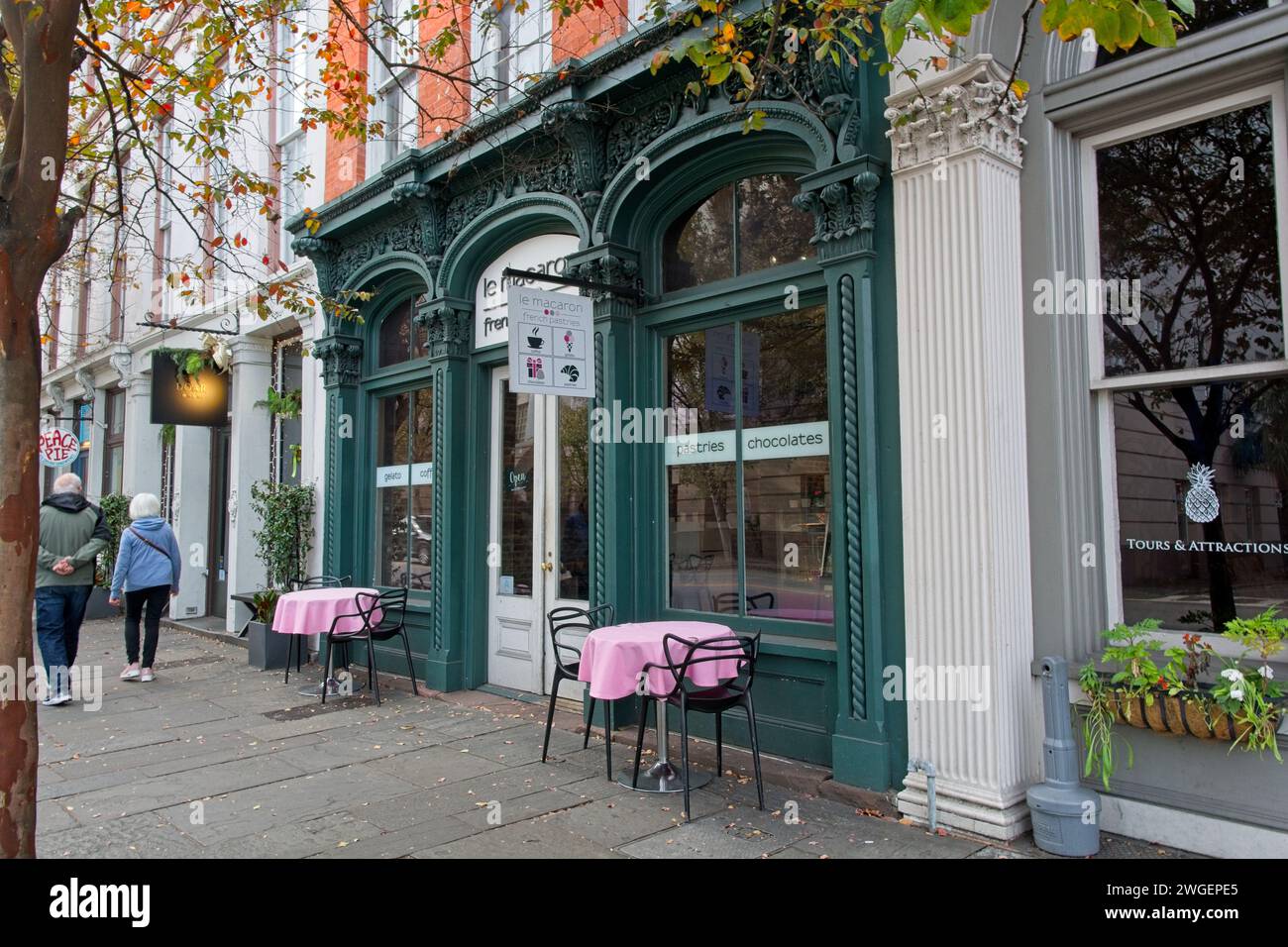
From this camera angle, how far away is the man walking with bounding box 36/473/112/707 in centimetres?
797

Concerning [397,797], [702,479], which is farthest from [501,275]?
[397,797]

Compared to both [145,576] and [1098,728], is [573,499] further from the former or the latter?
[145,576]

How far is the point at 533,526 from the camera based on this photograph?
797cm

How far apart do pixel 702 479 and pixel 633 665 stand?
1.78 metres

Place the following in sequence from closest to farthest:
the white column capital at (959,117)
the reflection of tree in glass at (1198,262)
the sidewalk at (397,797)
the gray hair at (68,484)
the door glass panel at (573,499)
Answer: the reflection of tree in glass at (1198,262) → the sidewalk at (397,797) → the white column capital at (959,117) → the door glass panel at (573,499) → the gray hair at (68,484)

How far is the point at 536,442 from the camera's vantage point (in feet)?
26.3

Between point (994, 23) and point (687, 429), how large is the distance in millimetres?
3239

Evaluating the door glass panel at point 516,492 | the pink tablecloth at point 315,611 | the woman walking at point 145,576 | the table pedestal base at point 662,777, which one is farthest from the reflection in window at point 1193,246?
the woman walking at point 145,576

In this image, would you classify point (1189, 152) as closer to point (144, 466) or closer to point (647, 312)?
point (647, 312)

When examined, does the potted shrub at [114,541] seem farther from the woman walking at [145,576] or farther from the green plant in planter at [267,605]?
the woman walking at [145,576]

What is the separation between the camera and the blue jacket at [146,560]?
9.05 meters

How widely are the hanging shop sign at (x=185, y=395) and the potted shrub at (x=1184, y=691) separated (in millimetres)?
12298

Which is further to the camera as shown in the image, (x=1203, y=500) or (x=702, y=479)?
(x=702, y=479)

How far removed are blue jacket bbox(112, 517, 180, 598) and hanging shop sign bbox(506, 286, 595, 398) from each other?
554cm
